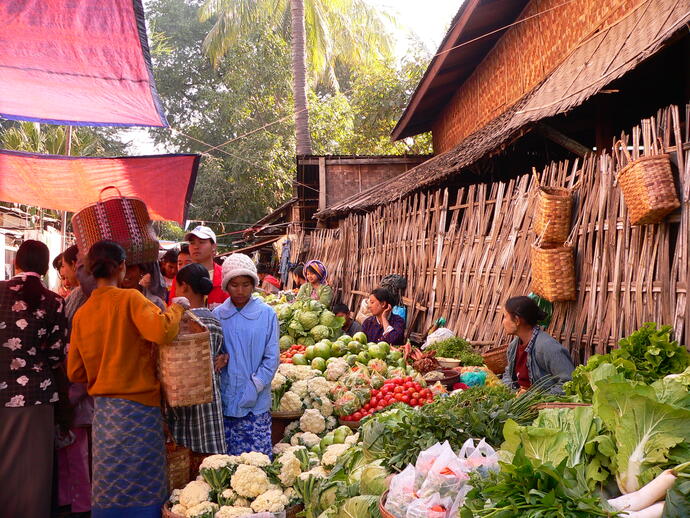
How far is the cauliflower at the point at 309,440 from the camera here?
491 cm

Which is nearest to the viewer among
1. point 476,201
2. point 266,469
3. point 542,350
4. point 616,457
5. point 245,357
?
point 616,457

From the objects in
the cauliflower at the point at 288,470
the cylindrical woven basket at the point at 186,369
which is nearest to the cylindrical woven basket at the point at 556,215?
the cauliflower at the point at 288,470

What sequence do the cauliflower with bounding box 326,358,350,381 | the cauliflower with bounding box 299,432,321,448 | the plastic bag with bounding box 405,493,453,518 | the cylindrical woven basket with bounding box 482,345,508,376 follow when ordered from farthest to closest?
the cylindrical woven basket with bounding box 482,345,508,376 < the cauliflower with bounding box 326,358,350,381 < the cauliflower with bounding box 299,432,321,448 < the plastic bag with bounding box 405,493,453,518

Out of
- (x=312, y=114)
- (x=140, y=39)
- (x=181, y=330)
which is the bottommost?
(x=181, y=330)

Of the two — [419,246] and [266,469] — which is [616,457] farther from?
[419,246]

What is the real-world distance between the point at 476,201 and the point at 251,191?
2091cm

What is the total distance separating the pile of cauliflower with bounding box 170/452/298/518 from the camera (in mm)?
3529

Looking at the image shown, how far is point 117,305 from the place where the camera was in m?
3.56

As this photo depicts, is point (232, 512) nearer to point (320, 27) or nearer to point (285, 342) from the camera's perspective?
point (285, 342)

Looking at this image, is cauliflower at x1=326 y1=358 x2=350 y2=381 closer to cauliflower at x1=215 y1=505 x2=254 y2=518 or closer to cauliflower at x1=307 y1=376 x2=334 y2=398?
cauliflower at x1=307 y1=376 x2=334 y2=398

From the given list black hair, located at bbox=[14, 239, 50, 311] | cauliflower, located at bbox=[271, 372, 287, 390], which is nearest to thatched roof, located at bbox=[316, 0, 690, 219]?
cauliflower, located at bbox=[271, 372, 287, 390]

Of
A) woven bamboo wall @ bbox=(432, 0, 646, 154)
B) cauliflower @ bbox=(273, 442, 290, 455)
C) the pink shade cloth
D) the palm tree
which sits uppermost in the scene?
the palm tree

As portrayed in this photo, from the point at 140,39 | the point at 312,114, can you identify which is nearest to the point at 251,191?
the point at 312,114

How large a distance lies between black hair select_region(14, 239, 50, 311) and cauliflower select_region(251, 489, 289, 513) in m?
2.14
